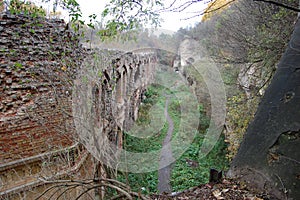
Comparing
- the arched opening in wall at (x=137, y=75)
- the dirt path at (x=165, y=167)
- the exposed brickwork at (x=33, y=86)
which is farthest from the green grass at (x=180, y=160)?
the arched opening in wall at (x=137, y=75)

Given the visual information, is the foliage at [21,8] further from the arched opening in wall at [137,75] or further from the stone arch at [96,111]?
the arched opening in wall at [137,75]

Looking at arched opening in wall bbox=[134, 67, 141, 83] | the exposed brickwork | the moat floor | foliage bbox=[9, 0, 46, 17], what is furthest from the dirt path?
foliage bbox=[9, 0, 46, 17]

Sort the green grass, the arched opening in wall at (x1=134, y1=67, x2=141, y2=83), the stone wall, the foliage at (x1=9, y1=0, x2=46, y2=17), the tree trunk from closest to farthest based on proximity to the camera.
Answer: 1. the tree trunk
2. the foliage at (x1=9, y1=0, x2=46, y2=17)
3. the stone wall
4. the green grass
5. the arched opening in wall at (x1=134, y1=67, x2=141, y2=83)

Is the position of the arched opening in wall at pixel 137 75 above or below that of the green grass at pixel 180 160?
above

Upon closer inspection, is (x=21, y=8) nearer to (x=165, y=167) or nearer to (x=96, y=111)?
(x=96, y=111)

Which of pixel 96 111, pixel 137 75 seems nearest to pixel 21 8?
pixel 96 111

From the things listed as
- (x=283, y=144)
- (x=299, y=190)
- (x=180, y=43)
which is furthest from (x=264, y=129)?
(x=180, y=43)

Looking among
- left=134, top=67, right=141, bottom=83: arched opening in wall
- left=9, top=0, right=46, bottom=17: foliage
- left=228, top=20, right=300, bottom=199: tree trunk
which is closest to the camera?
left=228, top=20, right=300, bottom=199: tree trunk

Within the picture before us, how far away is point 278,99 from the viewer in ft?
5.92

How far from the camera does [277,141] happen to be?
1.62 m

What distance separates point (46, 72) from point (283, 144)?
5.17 metres

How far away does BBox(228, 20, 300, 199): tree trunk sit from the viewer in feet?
4.87

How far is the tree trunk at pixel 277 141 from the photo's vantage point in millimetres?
1484

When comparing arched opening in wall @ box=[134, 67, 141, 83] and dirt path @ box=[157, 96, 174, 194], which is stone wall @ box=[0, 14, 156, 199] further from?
arched opening in wall @ box=[134, 67, 141, 83]
